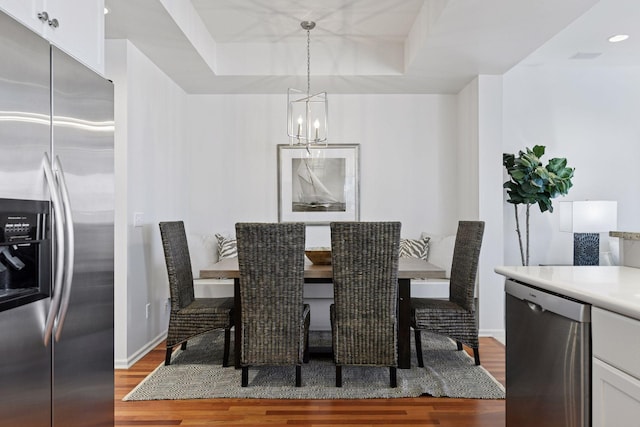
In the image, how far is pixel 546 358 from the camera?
1.67 m

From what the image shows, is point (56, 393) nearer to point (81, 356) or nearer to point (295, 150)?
point (81, 356)

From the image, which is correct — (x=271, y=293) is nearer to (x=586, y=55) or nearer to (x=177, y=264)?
(x=177, y=264)

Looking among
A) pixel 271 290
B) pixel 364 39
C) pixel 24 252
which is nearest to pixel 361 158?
Answer: pixel 364 39

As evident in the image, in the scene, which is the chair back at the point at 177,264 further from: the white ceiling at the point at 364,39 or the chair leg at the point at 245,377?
the white ceiling at the point at 364,39

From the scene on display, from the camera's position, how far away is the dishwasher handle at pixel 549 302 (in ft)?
4.78

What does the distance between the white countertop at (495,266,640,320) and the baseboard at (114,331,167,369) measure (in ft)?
8.84

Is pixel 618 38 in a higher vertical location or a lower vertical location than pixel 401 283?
higher

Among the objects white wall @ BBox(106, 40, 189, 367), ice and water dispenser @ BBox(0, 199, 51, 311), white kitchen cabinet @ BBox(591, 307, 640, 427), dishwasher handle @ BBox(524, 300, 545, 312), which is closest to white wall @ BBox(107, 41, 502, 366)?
white wall @ BBox(106, 40, 189, 367)

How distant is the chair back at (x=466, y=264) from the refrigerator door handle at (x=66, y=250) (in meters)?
2.54

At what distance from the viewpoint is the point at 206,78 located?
4441 mm

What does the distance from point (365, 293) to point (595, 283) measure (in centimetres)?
146

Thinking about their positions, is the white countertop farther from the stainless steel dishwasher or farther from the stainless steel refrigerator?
the stainless steel refrigerator

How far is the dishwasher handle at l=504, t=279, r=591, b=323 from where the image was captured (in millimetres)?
1457

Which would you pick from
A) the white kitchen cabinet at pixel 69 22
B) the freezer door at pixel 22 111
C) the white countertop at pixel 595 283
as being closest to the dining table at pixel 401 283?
the white countertop at pixel 595 283
